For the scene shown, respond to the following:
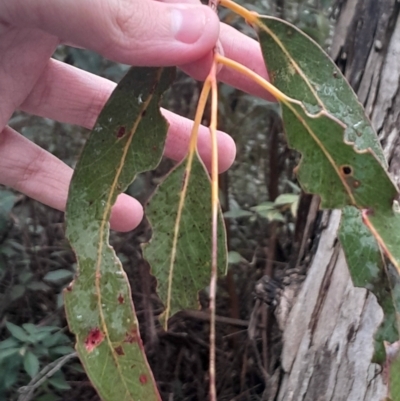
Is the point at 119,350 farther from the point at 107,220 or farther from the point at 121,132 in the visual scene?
the point at 121,132

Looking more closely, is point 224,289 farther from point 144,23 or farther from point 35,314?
point 144,23

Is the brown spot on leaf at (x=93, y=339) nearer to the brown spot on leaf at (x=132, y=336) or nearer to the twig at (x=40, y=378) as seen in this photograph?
the brown spot on leaf at (x=132, y=336)

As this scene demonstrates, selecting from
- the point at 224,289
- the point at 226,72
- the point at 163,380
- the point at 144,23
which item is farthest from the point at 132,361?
the point at 224,289

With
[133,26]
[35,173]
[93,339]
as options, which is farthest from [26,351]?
[133,26]

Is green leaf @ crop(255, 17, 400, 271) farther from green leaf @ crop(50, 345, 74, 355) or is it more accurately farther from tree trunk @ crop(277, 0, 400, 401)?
green leaf @ crop(50, 345, 74, 355)

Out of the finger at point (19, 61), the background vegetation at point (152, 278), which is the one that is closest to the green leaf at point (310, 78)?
the finger at point (19, 61)

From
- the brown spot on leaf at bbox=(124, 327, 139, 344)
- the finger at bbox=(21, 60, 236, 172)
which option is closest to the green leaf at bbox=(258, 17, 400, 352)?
the brown spot on leaf at bbox=(124, 327, 139, 344)

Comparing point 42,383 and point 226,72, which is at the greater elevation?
point 226,72
